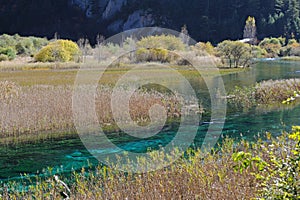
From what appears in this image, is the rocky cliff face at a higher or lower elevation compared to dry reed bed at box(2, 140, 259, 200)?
higher

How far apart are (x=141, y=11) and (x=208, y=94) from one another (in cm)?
12315

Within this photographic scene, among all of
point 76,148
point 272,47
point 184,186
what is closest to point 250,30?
point 272,47

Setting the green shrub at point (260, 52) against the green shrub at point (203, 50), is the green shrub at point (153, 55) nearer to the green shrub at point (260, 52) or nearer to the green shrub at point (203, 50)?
the green shrub at point (203, 50)

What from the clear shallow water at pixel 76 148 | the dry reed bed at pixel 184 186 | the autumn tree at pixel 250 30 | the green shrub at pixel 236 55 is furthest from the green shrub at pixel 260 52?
the dry reed bed at pixel 184 186

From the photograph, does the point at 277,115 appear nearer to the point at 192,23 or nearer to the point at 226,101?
the point at 226,101

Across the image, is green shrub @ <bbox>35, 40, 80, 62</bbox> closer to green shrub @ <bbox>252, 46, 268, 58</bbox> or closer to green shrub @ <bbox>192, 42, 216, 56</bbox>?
green shrub @ <bbox>192, 42, 216, 56</bbox>

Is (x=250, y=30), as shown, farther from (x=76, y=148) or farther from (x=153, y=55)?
(x=76, y=148)

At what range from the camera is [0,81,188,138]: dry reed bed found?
47.8 feet

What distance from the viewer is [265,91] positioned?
862 inches

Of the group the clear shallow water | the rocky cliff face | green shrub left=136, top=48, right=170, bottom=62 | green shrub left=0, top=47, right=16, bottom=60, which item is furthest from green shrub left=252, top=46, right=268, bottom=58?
the clear shallow water

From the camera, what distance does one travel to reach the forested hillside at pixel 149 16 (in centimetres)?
12658

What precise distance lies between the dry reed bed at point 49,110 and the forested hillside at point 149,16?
105 m

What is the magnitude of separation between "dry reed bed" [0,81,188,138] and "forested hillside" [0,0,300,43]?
10545cm

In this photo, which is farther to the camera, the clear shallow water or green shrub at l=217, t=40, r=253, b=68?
green shrub at l=217, t=40, r=253, b=68
